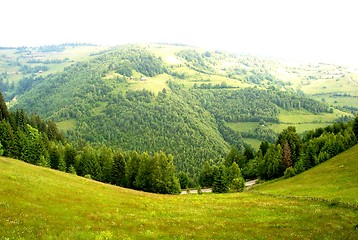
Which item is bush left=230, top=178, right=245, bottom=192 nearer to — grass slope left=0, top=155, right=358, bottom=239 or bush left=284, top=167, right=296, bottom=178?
bush left=284, top=167, right=296, bottom=178

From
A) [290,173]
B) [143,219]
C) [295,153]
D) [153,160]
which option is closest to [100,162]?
[153,160]

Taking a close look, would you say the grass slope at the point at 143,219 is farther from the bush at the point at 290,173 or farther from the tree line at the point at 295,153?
the tree line at the point at 295,153

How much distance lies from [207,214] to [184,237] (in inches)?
485

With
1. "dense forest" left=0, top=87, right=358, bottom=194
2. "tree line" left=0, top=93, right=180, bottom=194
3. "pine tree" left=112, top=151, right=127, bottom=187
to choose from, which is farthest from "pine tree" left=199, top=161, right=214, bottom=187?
"pine tree" left=112, top=151, right=127, bottom=187

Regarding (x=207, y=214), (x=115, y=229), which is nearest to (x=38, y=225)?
(x=115, y=229)

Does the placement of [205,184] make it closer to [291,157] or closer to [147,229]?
[291,157]

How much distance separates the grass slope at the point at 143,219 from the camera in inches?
1083

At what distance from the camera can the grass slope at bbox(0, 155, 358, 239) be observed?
90.3 feet

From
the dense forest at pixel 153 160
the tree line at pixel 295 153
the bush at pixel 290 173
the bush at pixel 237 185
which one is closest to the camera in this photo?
the bush at pixel 237 185

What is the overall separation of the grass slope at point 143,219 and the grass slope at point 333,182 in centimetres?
1092

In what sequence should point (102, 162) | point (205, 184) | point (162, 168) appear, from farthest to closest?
point (205, 184) < point (102, 162) < point (162, 168)

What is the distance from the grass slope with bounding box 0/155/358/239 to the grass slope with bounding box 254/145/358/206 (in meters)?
10.9

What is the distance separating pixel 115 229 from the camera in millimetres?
29391

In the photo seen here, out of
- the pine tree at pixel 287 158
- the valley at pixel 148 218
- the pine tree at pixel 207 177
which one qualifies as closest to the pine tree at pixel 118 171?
the pine tree at pixel 207 177
